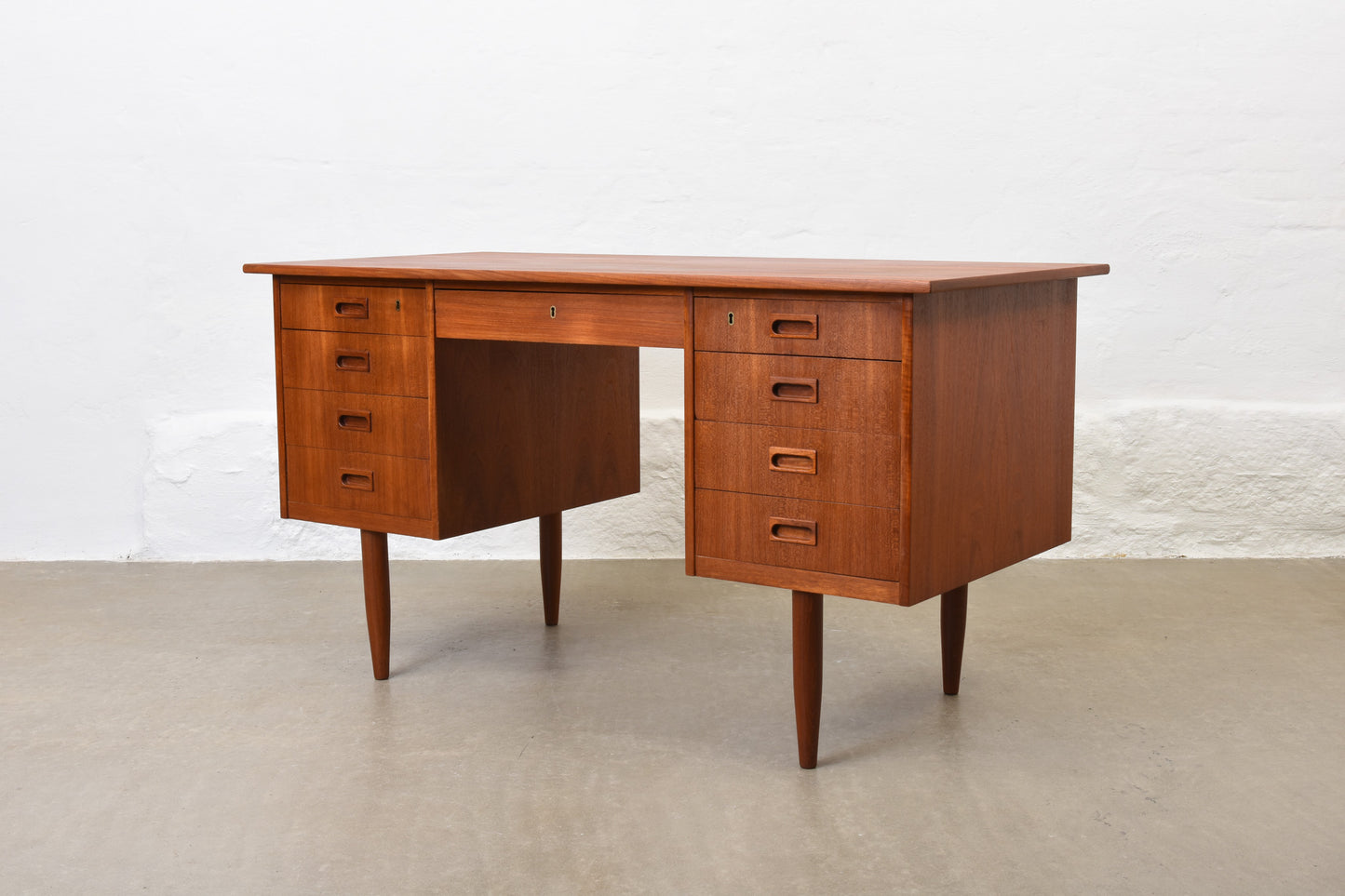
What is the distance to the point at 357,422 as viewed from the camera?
303 centimetres

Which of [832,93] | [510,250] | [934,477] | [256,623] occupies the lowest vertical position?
[256,623]

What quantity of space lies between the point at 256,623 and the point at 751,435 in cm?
175

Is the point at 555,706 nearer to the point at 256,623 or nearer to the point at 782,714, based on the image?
the point at 782,714

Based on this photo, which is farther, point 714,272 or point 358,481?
point 358,481

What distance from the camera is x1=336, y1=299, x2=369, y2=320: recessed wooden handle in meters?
2.99

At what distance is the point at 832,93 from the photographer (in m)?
4.21

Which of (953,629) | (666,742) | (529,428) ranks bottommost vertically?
(666,742)

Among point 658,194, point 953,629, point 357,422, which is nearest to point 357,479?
point 357,422

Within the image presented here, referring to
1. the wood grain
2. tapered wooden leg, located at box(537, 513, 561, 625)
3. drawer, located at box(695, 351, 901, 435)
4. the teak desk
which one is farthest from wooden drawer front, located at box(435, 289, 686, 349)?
tapered wooden leg, located at box(537, 513, 561, 625)

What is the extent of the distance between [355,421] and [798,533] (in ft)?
3.55

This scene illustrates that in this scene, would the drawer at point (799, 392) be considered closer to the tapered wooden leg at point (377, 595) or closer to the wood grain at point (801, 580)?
the wood grain at point (801, 580)

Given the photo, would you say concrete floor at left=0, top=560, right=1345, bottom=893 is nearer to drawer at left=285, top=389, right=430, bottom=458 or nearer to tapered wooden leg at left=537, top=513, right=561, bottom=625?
tapered wooden leg at left=537, top=513, right=561, bottom=625

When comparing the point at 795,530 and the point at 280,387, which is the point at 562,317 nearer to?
the point at 795,530

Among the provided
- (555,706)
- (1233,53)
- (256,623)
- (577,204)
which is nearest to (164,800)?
(555,706)
